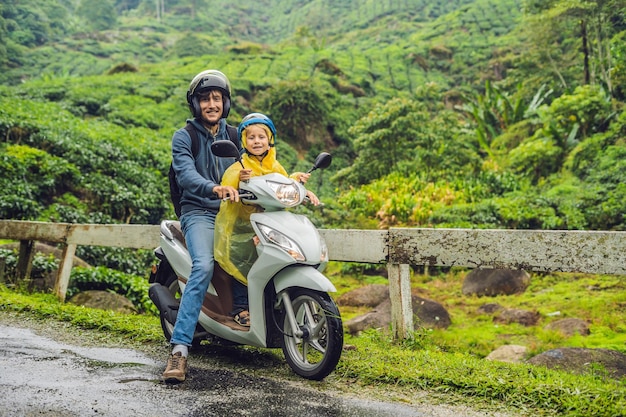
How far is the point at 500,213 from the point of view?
1211cm

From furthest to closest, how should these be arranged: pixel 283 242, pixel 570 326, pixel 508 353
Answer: pixel 570 326
pixel 508 353
pixel 283 242

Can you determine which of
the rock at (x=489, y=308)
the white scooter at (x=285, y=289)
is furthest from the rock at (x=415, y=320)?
the white scooter at (x=285, y=289)

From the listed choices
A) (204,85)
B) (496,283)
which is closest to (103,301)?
(204,85)

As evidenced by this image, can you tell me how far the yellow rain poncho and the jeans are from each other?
9 cm

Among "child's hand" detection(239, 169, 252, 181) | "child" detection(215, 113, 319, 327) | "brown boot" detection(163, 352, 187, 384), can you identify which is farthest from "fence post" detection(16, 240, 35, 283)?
"child's hand" detection(239, 169, 252, 181)

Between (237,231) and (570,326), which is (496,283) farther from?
(237,231)

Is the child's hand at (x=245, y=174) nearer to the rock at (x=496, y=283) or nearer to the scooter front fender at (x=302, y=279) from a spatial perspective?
the scooter front fender at (x=302, y=279)

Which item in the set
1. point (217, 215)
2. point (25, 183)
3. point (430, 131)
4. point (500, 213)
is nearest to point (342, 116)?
point (430, 131)

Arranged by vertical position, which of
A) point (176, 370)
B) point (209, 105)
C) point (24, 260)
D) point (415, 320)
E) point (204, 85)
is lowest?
point (176, 370)

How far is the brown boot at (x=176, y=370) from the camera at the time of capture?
3.22 m

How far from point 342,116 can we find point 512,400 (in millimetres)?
24955

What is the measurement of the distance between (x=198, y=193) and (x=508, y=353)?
13.7 feet

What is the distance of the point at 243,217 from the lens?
3.70 m

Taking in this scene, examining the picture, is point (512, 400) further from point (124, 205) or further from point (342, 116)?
point (342, 116)
